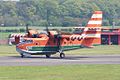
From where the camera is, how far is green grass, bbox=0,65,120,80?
4003 centimetres

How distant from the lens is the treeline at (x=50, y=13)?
161m

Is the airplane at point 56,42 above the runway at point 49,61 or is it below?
above

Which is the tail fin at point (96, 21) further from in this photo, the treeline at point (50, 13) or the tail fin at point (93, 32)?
the treeline at point (50, 13)

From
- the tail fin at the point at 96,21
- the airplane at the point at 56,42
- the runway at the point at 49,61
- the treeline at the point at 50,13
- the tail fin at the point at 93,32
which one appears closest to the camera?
the runway at the point at 49,61

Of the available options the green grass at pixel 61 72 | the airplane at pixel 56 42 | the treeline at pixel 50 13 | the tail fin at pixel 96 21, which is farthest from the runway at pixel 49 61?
the treeline at pixel 50 13

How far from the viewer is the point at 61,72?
43656mm

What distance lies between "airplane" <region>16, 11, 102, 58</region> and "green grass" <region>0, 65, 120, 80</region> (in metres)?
18.1

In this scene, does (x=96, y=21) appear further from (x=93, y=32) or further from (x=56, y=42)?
(x=56, y=42)

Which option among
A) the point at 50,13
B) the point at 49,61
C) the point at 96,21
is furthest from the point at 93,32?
the point at 50,13

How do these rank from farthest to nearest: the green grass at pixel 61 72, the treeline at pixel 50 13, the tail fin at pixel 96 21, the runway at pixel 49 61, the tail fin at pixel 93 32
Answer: the treeline at pixel 50 13 < the tail fin at pixel 96 21 < the tail fin at pixel 93 32 < the runway at pixel 49 61 < the green grass at pixel 61 72

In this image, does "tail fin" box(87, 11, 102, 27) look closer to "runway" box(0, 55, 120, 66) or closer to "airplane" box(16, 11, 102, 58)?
"airplane" box(16, 11, 102, 58)

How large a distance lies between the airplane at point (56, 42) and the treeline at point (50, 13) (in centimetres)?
7979

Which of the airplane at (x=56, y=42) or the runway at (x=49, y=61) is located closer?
the runway at (x=49, y=61)

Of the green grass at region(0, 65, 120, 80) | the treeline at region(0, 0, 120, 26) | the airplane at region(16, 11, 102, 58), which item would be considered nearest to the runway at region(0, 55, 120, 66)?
the airplane at region(16, 11, 102, 58)
